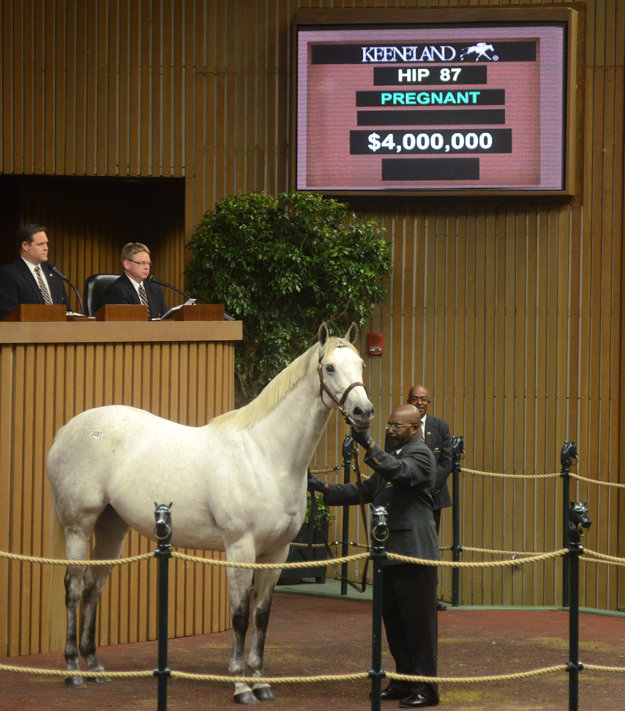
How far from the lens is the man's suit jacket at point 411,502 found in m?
5.40

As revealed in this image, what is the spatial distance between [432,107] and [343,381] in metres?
5.01

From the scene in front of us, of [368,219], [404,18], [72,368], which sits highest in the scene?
[404,18]

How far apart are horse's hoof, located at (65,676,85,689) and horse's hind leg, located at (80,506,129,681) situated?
0.12m

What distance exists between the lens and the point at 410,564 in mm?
5453

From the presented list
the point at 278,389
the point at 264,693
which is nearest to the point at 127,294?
the point at 278,389

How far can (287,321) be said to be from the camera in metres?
9.58

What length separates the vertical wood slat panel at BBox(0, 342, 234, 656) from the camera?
6426 mm

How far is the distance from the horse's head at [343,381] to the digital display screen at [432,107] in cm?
461

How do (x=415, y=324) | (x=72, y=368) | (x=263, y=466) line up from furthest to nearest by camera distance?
(x=415, y=324), (x=72, y=368), (x=263, y=466)

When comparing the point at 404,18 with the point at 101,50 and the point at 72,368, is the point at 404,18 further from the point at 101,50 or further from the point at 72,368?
the point at 72,368

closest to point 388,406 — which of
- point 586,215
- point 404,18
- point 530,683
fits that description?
point 586,215

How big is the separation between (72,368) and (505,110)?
4787 millimetres

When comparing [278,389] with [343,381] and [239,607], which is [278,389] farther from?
[239,607]

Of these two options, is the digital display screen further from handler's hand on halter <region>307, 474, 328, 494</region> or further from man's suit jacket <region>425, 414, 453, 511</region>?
handler's hand on halter <region>307, 474, 328, 494</region>
